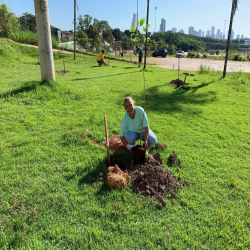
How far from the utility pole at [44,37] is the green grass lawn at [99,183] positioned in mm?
582

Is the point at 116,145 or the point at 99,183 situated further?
the point at 116,145

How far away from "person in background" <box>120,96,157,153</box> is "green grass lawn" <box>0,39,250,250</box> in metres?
0.46

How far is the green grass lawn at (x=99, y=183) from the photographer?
2.13 meters

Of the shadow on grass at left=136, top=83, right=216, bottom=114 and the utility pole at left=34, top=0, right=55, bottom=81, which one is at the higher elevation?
the utility pole at left=34, top=0, right=55, bottom=81

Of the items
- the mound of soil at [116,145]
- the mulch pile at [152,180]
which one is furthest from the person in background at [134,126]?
the mulch pile at [152,180]

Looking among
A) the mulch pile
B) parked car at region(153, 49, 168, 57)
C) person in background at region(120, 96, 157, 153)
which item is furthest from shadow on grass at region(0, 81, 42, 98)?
parked car at region(153, 49, 168, 57)

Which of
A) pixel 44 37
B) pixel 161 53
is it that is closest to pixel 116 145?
pixel 44 37

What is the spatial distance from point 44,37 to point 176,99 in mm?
4771

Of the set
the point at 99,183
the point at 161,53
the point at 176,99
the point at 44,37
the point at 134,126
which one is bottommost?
the point at 99,183

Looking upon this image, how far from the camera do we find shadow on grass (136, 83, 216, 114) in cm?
630

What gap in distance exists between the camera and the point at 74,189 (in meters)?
2.72

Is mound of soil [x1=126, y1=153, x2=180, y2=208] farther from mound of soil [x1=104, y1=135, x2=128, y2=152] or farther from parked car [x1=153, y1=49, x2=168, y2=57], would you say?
parked car [x1=153, y1=49, x2=168, y2=57]

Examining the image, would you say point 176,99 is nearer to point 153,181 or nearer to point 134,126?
point 134,126

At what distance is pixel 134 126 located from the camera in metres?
3.50
